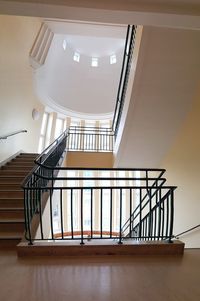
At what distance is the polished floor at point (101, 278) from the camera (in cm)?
164

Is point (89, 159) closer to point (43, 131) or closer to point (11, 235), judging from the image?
point (43, 131)

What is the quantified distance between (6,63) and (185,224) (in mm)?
5416

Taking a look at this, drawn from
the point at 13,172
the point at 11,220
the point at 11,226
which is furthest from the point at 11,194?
the point at 13,172

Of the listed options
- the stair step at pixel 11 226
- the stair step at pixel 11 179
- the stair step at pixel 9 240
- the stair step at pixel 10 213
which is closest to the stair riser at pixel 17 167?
the stair step at pixel 11 179

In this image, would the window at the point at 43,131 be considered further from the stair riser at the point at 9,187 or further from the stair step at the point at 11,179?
the stair riser at the point at 9,187

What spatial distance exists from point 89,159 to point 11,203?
3.42 m

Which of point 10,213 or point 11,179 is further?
point 11,179

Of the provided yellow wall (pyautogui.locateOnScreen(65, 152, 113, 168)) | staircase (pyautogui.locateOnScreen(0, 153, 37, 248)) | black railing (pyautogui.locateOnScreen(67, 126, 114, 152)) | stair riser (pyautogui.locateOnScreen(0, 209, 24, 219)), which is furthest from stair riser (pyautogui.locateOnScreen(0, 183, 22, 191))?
black railing (pyautogui.locateOnScreen(67, 126, 114, 152))

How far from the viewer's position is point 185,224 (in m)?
3.92

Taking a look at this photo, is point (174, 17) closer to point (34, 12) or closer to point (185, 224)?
point (34, 12)

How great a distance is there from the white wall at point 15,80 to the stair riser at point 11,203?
1904mm

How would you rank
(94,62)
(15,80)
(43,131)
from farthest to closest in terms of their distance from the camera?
(94,62)
(43,131)
(15,80)

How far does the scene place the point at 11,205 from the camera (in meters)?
3.60

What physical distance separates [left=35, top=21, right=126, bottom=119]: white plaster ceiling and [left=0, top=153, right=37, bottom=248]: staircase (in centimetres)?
430
